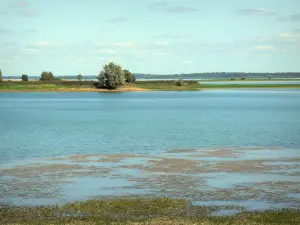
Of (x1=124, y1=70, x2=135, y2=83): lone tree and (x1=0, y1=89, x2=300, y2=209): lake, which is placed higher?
(x1=124, y1=70, x2=135, y2=83): lone tree

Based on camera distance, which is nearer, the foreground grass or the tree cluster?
the foreground grass

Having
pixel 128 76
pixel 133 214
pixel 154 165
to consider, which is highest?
pixel 128 76

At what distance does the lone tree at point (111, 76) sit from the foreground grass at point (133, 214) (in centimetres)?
14892

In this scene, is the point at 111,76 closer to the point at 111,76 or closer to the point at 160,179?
the point at 111,76

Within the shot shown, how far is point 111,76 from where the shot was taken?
563 ft

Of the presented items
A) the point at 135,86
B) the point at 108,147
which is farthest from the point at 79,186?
the point at 135,86

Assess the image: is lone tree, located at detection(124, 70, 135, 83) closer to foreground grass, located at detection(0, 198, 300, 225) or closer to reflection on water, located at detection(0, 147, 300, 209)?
reflection on water, located at detection(0, 147, 300, 209)

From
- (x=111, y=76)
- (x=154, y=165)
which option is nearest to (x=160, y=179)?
(x=154, y=165)

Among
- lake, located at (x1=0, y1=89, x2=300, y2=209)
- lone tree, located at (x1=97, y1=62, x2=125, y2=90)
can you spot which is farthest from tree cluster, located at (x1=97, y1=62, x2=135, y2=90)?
lake, located at (x1=0, y1=89, x2=300, y2=209)

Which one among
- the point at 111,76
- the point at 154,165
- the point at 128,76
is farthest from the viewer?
the point at 128,76

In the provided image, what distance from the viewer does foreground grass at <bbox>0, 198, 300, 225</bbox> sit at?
58.5 feet

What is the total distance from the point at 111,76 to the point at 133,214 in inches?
6050

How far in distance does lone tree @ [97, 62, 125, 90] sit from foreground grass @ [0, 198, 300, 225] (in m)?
149

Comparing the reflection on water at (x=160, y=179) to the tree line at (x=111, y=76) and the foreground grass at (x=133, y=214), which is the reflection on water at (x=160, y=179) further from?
the tree line at (x=111, y=76)
